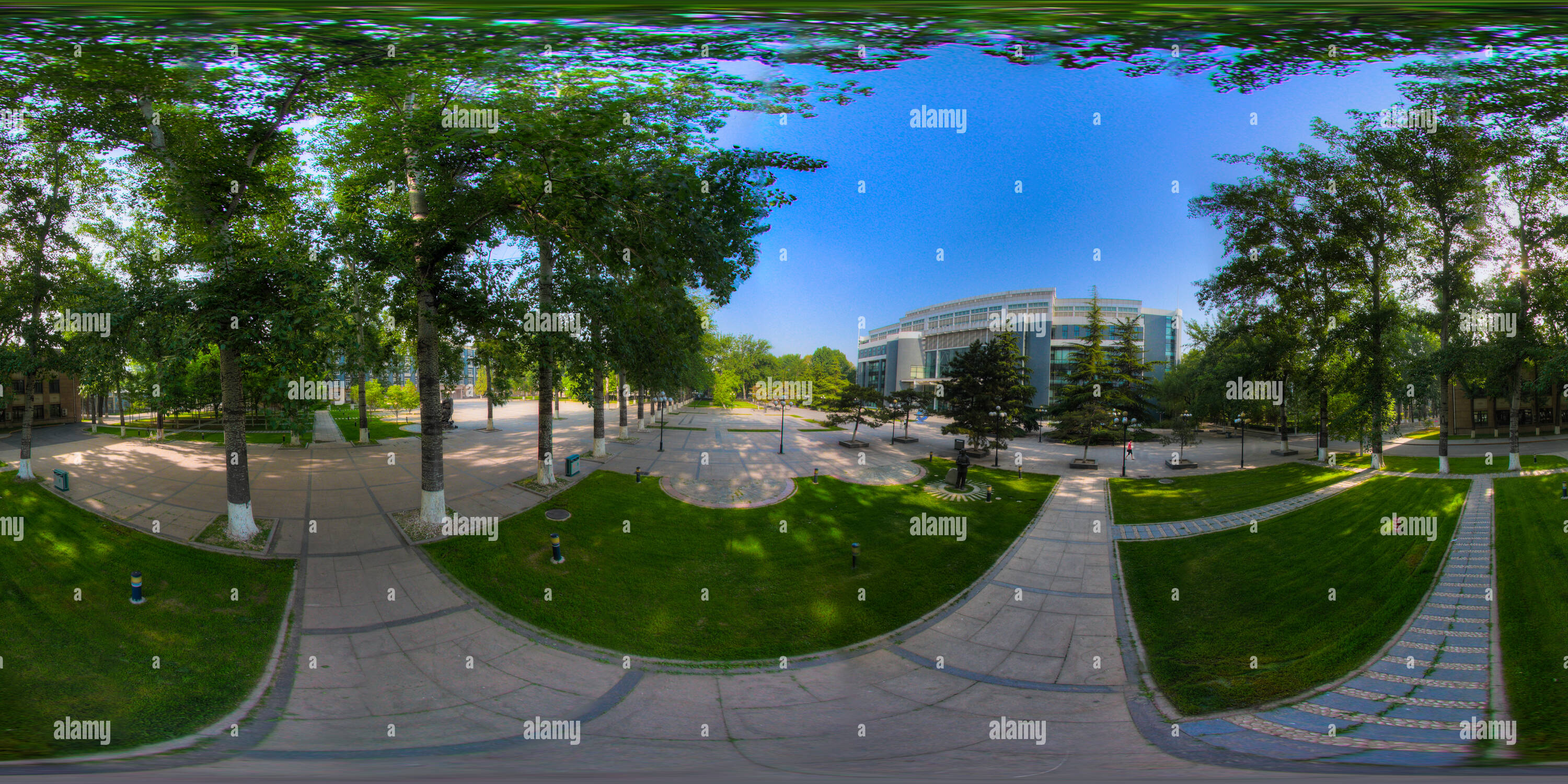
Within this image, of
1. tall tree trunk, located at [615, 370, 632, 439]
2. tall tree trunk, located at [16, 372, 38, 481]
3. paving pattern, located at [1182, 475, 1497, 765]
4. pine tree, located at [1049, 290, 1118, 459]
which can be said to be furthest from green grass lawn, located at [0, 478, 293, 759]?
pine tree, located at [1049, 290, 1118, 459]

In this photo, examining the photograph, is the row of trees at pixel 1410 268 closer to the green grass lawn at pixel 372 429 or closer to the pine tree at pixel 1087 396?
the pine tree at pixel 1087 396

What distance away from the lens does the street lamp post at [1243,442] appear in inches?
118

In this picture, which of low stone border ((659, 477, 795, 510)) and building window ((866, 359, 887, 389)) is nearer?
low stone border ((659, 477, 795, 510))

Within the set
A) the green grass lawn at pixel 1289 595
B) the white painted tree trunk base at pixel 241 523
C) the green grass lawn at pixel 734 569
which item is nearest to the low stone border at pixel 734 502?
the green grass lawn at pixel 734 569

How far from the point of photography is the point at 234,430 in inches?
150

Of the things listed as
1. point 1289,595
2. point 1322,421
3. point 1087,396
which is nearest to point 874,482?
point 1289,595

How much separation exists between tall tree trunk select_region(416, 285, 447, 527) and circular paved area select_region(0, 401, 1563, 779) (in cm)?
34

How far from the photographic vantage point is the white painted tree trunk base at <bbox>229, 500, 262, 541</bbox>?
2.76 m

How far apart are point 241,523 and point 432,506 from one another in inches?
46.3

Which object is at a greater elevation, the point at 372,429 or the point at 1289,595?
the point at 1289,595

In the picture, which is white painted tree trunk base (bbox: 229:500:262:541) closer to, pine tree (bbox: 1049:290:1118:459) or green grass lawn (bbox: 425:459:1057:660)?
green grass lawn (bbox: 425:459:1057:660)

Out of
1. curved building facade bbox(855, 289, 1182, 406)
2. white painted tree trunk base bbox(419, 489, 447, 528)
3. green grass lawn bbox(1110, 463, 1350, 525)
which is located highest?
curved building facade bbox(855, 289, 1182, 406)

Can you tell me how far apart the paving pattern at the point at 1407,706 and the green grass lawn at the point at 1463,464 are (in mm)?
845

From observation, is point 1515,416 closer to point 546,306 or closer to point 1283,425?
point 1283,425
